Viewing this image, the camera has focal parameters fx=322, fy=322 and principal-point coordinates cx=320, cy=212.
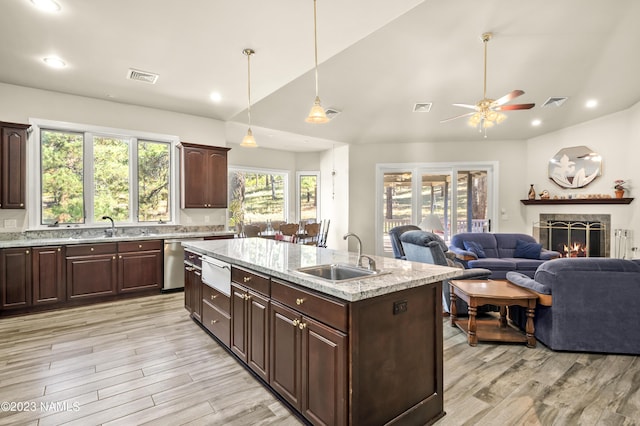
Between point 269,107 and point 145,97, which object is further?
point 269,107

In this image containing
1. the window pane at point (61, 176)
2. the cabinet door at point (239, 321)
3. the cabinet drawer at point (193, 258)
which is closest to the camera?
the cabinet door at point (239, 321)

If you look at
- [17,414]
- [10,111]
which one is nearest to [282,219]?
[10,111]

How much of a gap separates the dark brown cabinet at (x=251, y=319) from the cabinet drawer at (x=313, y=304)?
0.18 m

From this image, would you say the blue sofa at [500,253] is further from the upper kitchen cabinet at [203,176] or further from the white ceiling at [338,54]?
the upper kitchen cabinet at [203,176]

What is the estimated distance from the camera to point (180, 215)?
5531mm

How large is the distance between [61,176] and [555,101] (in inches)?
319

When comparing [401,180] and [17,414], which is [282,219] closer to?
[401,180]

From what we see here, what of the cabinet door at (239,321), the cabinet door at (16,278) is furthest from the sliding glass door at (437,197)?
the cabinet door at (16,278)

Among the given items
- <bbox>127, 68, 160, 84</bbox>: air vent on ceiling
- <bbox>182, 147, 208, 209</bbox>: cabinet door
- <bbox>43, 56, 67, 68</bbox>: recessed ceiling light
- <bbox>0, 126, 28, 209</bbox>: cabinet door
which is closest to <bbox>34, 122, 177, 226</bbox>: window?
<bbox>0, 126, 28, 209</bbox>: cabinet door

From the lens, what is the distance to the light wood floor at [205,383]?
2.02 meters

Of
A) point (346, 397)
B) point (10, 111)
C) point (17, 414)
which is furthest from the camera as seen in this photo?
point (10, 111)

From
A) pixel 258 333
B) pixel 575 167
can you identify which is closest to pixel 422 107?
pixel 575 167

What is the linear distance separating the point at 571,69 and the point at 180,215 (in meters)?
6.64

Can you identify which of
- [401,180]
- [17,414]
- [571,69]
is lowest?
[17,414]
